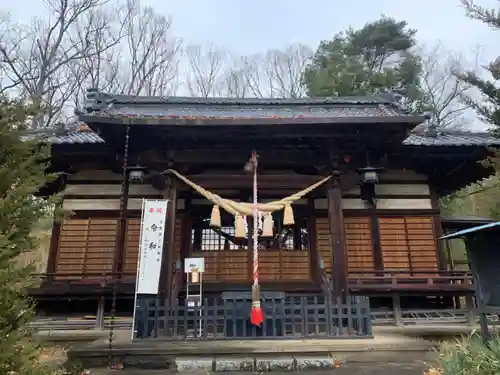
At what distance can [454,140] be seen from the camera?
35.1 feet

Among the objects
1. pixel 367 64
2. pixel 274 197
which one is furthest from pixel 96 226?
pixel 367 64

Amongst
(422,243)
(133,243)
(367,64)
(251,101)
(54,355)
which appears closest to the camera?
(54,355)

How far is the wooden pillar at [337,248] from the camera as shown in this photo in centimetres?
810

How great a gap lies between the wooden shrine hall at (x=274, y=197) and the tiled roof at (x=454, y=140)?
30mm

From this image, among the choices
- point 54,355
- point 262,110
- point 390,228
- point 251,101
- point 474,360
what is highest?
point 251,101

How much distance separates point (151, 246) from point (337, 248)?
149 inches

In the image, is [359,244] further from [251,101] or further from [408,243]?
[251,101]

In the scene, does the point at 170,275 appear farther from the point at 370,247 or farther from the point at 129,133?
the point at 370,247

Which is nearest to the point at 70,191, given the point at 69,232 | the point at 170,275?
the point at 69,232

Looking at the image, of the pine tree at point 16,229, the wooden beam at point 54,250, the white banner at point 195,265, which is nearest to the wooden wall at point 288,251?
the wooden beam at point 54,250

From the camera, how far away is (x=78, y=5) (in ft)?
73.9

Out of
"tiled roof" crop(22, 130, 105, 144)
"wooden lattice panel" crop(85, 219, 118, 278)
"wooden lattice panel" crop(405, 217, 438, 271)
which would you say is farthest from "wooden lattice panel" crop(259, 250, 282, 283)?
"tiled roof" crop(22, 130, 105, 144)

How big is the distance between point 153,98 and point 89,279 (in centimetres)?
602

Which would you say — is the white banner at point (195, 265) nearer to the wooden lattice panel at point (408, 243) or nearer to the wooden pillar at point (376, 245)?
the wooden pillar at point (376, 245)
